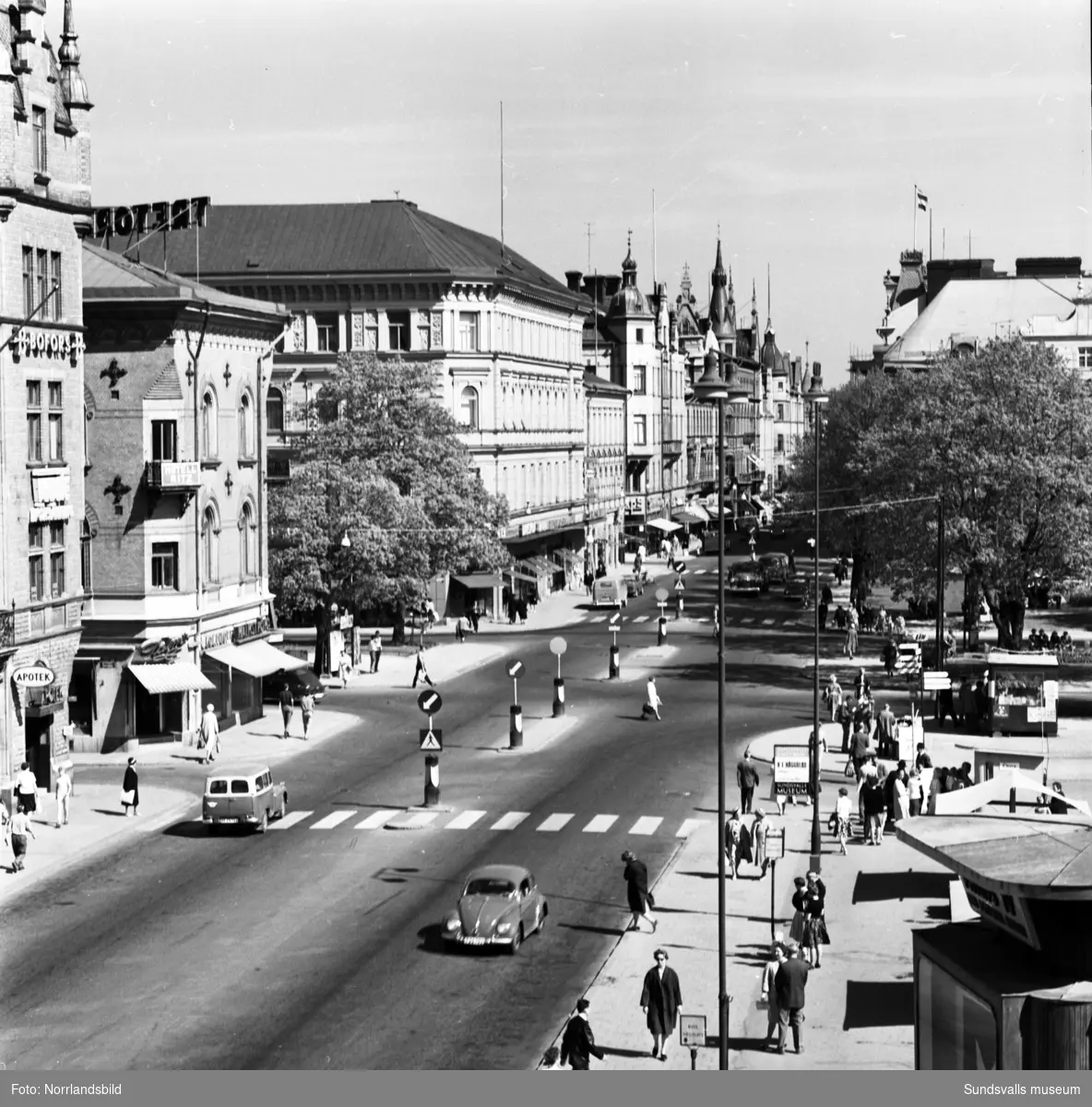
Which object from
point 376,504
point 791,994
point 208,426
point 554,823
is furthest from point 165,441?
point 791,994

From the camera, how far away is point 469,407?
10206 centimetres

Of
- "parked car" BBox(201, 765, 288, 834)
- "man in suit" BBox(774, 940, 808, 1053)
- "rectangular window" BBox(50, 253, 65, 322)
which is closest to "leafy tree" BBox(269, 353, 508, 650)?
"rectangular window" BBox(50, 253, 65, 322)

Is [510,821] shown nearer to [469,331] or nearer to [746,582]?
[469,331]

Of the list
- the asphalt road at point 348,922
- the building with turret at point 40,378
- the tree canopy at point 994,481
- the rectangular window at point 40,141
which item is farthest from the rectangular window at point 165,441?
the tree canopy at point 994,481

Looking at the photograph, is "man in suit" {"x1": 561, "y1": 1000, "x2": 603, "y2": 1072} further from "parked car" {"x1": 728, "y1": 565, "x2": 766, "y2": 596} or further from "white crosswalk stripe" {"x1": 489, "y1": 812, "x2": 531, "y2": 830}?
"parked car" {"x1": 728, "y1": 565, "x2": 766, "y2": 596}

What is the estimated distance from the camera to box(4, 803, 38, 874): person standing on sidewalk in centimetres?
4066

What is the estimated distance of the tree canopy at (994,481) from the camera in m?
72.6

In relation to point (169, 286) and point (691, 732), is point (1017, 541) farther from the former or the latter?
point (169, 286)

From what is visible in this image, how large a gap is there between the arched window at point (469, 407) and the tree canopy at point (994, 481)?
2617 centimetres

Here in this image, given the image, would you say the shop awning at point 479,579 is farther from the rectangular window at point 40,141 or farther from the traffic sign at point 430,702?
the rectangular window at point 40,141

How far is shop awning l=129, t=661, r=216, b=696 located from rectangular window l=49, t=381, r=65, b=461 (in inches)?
293
